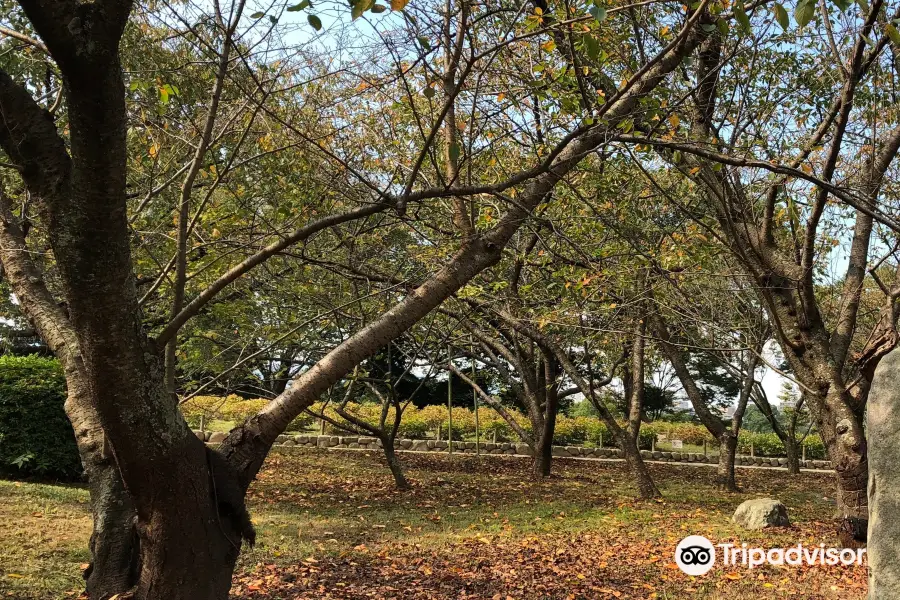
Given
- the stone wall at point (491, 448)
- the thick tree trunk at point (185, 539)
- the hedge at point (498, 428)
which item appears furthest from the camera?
the hedge at point (498, 428)

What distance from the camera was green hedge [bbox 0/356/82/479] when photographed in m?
8.67

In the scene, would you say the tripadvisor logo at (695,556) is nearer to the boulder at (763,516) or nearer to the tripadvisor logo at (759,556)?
the tripadvisor logo at (759,556)

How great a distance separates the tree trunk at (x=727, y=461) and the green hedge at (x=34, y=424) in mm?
10332

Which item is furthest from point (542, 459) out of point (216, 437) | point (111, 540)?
point (111, 540)

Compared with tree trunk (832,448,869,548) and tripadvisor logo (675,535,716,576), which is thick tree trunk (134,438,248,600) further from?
tree trunk (832,448,869,548)

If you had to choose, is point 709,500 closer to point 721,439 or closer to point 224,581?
point 721,439

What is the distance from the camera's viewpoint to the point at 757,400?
51.3 ft

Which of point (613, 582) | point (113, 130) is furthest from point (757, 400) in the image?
point (113, 130)

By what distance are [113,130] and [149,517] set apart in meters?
1.90

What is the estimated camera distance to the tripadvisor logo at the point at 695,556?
19.2 ft

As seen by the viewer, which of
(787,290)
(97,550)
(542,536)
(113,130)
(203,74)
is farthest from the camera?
(542,536)

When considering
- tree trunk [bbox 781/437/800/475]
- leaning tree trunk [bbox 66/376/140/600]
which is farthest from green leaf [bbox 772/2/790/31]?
tree trunk [bbox 781/437/800/475]

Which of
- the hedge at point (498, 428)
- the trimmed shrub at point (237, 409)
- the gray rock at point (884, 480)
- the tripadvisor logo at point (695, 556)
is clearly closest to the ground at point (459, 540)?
the tripadvisor logo at point (695, 556)

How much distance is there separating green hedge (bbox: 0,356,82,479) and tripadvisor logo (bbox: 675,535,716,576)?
7630 mm
